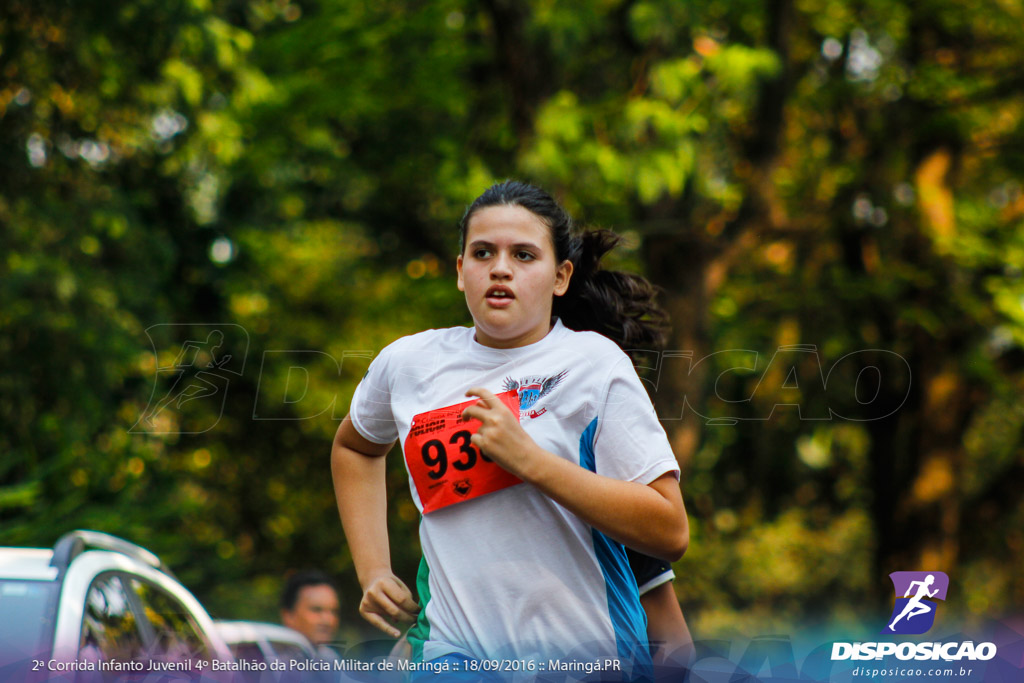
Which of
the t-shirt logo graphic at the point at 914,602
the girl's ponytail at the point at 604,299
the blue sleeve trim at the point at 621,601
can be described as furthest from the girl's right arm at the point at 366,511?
the t-shirt logo graphic at the point at 914,602

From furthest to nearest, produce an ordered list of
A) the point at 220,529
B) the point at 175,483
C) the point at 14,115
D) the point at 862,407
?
1. the point at 220,529
2. the point at 862,407
3. the point at 175,483
4. the point at 14,115

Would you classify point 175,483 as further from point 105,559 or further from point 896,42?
point 896,42

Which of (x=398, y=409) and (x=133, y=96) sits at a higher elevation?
(x=133, y=96)

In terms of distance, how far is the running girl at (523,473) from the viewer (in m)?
1.90

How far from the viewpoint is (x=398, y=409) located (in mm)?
2254

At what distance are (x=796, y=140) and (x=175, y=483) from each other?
7626 millimetres

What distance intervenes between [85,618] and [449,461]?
1557 mm

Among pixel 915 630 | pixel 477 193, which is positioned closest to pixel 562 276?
pixel 915 630

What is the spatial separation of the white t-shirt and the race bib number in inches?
0.8

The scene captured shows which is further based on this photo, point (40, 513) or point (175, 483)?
point (175, 483)

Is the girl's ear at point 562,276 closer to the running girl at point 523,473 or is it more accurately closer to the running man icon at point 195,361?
the running girl at point 523,473

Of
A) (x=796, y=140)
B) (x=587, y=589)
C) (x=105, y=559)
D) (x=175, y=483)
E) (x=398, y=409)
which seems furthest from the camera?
(x=796, y=140)

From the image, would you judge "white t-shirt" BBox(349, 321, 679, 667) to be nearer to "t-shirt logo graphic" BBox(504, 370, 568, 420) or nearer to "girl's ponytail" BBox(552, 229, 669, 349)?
"t-shirt logo graphic" BBox(504, 370, 568, 420)

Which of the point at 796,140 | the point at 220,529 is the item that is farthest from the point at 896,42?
the point at 220,529
